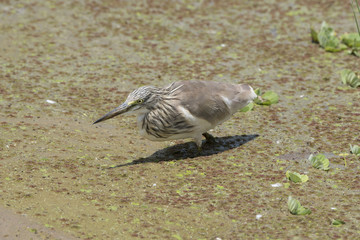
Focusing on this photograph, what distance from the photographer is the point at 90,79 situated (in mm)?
8477

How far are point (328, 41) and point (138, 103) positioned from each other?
171 inches

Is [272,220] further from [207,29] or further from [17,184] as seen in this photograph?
[207,29]

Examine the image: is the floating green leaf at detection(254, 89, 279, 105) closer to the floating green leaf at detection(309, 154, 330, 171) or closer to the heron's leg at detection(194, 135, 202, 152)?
the heron's leg at detection(194, 135, 202, 152)

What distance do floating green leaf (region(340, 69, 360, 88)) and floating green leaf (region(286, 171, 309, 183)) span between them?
285 cm

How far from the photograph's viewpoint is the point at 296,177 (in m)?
5.84

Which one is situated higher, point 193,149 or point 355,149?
point 355,149

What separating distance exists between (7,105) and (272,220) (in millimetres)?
4064

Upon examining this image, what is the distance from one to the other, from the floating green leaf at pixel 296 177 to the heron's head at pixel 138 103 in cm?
173

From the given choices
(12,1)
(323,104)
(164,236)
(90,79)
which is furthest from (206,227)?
(12,1)

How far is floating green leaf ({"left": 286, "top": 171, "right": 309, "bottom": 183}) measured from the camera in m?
5.84

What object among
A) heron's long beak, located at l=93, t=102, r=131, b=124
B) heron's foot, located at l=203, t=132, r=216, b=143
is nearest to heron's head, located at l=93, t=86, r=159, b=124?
heron's long beak, located at l=93, t=102, r=131, b=124

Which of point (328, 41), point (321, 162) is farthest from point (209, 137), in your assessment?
point (328, 41)

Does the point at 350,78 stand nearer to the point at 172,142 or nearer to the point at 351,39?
the point at 351,39

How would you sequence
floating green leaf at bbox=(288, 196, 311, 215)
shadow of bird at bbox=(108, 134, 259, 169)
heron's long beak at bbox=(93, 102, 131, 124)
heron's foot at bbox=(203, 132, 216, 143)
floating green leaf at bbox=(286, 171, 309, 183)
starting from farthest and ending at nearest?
1. heron's foot at bbox=(203, 132, 216, 143)
2. shadow of bird at bbox=(108, 134, 259, 169)
3. heron's long beak at bbox=(93, 102, 131, 124)
4. floating green leaf at bbox=(286, 171, 309, 183)
5. floating green leaf at bbox=(288, 196, 311, 215)
